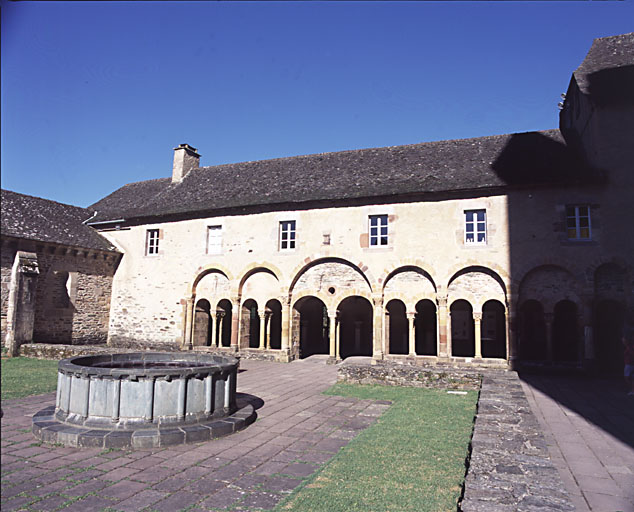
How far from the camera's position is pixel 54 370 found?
40.9 ft

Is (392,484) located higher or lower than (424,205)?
lower

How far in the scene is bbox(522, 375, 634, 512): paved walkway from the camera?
15.1 ft

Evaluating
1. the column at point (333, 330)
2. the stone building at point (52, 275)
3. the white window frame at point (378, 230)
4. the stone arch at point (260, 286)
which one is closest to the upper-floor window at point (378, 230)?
the white window frame at point (378, 230)

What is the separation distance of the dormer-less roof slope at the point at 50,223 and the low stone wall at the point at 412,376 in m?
13.5

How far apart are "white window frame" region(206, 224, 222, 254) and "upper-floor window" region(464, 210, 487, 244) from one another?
32.7 ft

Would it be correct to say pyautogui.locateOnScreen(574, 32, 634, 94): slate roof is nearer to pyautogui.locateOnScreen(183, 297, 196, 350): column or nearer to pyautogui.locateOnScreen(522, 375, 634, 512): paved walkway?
pyautogui.locateOnScreen(522, 375, 634, 512): paved walkway

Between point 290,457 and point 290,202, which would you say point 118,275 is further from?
point 290,457

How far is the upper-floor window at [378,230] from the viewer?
53.9 ft

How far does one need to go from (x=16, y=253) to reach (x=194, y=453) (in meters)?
15.2

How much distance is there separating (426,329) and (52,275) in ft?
55.0

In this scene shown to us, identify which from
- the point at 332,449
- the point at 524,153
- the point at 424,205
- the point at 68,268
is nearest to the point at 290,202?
the point at 424,205

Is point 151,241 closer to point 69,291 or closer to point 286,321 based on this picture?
point 69,291

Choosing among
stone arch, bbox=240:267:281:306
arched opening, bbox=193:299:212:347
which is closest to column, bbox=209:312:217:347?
arched opening, bbox=193:299:212:347

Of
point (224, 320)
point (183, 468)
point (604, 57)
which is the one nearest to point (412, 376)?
point (183, 468)
